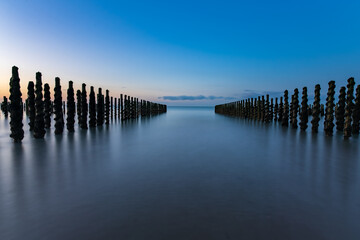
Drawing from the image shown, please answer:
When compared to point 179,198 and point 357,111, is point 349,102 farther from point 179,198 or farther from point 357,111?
point 179,198

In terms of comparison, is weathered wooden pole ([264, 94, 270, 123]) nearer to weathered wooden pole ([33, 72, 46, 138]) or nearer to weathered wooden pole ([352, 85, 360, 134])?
weathered wooden pole ([352, 85, 360, 134])

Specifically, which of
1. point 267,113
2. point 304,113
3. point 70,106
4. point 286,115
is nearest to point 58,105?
point 70,106

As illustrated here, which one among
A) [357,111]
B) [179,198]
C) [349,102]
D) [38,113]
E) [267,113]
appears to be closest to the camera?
[179,198]

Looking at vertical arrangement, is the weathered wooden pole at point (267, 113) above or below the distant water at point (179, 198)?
above

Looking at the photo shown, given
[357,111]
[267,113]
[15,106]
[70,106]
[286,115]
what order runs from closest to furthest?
1. [15,106]
2. [357,111]
3. [70,106]
4. [286,115]
5. [267,113]

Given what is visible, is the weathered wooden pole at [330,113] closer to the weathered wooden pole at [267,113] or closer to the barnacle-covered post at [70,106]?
the weathered wooden pole at [267,113]

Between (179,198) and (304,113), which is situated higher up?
(304,113)

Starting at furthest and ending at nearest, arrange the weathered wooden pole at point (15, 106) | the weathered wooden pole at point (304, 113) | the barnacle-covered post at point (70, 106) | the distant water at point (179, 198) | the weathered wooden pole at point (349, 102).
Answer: the weathered wooden pole at point (304, 113) → the barnacle-covered post at point (70, 106) → the weathered wooden pole at point (349, 102) → the weathered wooden pole at point (15, 106) → the distant water at point (179, 198)

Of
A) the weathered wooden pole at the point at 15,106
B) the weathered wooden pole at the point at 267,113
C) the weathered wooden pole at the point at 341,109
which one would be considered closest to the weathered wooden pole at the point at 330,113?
the weathered wooden pole at the point at 341,109

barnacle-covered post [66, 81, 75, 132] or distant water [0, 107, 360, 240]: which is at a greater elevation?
barnacle-covered post [66, 81, 75, 132]

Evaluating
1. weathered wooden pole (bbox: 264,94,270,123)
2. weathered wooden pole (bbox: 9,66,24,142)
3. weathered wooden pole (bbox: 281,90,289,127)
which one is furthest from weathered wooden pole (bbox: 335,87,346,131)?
weathered wooden pole (bbox: 9,66,24,142)

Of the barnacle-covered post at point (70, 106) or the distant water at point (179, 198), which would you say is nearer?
the distant water at point (179, 198)

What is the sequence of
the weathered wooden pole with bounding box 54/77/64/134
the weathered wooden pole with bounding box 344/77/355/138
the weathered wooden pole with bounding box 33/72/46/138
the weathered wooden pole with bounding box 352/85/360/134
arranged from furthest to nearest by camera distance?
1. the weathered wooden pole with bounding box 352/85/360/134
2. the weathered wooden pole with bounding box 54/77/64/134
3. the weathered wooden pole with bounding box 344/77/355/138
4. the weathered wooden pole with bounding box 33/72/46/138

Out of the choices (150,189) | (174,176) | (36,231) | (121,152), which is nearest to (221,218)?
(150,189)
